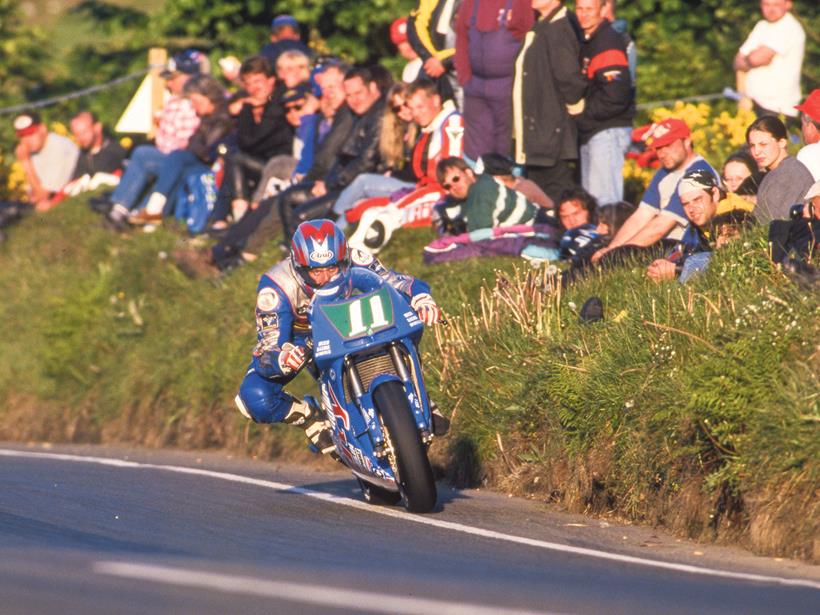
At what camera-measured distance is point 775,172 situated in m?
13.6

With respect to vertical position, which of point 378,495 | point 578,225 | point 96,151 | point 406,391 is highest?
point 96,151

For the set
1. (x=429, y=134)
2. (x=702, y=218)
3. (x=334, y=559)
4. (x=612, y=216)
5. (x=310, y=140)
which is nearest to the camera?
(x=334, y=559)

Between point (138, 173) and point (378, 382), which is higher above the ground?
point (138, 173)

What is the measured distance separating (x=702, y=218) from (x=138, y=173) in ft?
34.4

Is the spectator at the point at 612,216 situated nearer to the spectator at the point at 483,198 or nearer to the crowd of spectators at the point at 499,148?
the crowd of spectators at the point at 499,148

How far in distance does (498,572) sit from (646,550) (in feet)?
5.23

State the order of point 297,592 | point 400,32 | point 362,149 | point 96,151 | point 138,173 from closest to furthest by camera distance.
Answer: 1. point 297,592
2. point 362,149
3. point 400,32
4. point 138,173
5. point 96,151

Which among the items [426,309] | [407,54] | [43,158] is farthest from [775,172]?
[43,158]

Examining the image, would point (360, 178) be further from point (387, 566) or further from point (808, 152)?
point (387, 566)

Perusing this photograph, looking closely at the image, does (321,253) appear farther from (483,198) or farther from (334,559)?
(483,198)

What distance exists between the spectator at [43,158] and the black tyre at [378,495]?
1362 centimetres

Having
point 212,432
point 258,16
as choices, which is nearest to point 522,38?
point 212,432

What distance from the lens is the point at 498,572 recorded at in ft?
30.1

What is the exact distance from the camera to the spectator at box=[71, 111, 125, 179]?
24.8 metres
